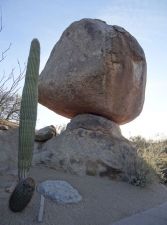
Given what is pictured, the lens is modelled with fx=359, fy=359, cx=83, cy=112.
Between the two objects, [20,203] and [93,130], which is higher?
[93,130]

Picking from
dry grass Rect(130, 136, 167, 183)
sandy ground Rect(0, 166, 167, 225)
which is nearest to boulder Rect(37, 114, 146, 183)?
sandy ground Rect(0, 166, 167, 225)

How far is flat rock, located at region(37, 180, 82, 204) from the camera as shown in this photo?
5.31 metres

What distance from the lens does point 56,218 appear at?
4602 mm

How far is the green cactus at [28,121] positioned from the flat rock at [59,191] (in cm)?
62

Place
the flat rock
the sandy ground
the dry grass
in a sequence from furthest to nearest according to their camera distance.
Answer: the dry grass → the flat rock → the sandy ground

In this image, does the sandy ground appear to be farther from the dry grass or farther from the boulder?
the dry grass

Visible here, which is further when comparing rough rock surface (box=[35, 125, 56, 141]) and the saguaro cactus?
rough rock surface (box=[35, 125, 56, 141])

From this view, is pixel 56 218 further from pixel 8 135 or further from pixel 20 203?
pixel 8 135

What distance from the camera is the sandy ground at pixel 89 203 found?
454 cm

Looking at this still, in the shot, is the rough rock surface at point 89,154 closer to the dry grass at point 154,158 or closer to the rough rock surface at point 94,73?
the rough rock surface at point 94,73

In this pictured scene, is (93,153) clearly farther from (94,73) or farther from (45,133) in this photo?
(45,133)

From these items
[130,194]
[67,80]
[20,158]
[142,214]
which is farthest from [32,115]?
[67,80]

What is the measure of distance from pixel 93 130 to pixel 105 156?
2.46 ft

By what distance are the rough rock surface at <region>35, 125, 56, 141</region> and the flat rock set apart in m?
3.23
